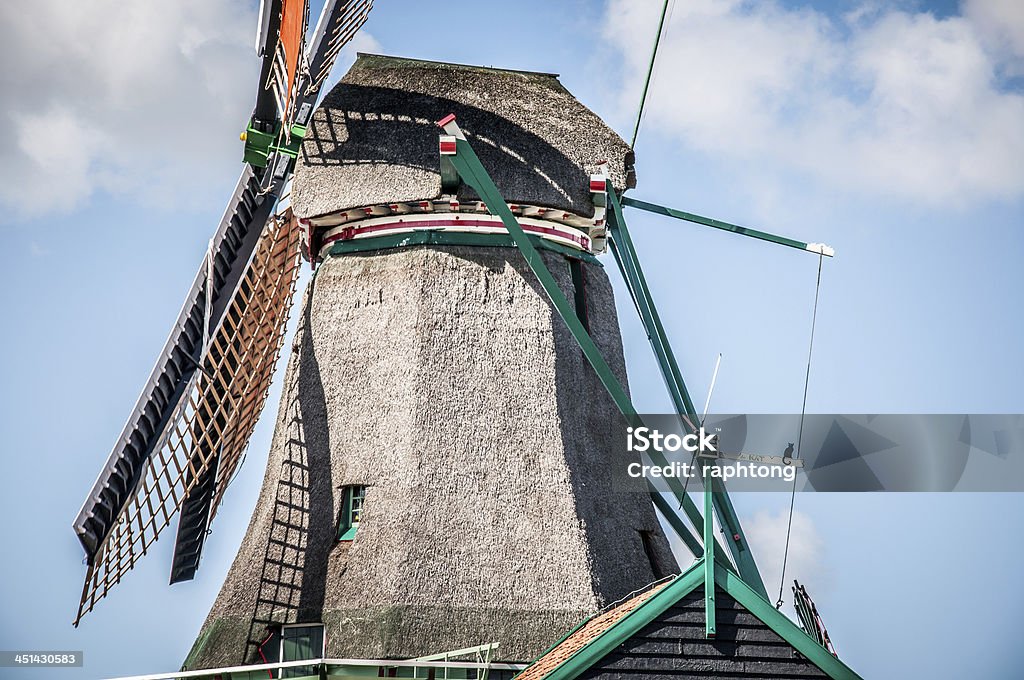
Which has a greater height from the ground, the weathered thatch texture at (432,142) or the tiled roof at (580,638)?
the weathered thatch texture at (432,142)

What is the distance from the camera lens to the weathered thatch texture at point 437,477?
10.1 m

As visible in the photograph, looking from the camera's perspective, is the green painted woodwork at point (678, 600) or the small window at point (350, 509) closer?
the green painted woodwork at point (678, 600)

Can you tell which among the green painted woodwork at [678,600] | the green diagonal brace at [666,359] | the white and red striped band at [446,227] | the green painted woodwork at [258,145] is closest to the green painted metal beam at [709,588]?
the green painted woodwork at [678,600]

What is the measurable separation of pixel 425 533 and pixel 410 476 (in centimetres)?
44

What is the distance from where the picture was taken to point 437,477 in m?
10.5

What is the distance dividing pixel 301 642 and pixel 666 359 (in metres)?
3.47

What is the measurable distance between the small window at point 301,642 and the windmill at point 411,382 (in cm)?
2

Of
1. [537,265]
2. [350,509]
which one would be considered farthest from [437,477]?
[537,265]

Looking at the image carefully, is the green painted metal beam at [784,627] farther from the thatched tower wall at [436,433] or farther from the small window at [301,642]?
the small window at [301,642]

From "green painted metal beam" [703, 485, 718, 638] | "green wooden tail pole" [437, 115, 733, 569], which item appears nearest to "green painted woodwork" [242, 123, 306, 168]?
"green wooden tail pole" [437, 115, 733, 569]

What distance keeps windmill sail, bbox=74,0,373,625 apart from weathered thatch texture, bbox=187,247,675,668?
548 millimetres

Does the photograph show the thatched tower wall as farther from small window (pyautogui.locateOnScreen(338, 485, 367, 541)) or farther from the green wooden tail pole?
the green wooden tail pole

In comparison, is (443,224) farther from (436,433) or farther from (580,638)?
(580,638)

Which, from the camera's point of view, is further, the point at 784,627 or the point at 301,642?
the point at 301,642
